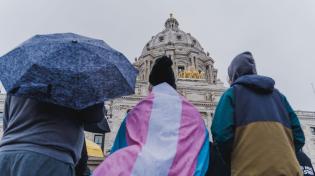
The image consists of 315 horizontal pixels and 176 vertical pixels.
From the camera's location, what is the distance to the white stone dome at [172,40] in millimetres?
67812

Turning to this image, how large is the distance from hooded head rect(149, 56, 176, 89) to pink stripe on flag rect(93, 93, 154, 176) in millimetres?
315

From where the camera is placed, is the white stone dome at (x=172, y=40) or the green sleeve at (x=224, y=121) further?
the white stone dome at (x=172, y=40)

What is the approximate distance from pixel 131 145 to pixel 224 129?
4.06 feet

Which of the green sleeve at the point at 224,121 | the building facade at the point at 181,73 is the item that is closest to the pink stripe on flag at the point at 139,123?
the green sleeve at the point at 224,121

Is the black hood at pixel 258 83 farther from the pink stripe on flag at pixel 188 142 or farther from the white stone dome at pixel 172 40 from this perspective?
the white stone dome at pixel 172 40

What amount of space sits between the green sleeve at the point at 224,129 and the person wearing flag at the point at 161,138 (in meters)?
0.19

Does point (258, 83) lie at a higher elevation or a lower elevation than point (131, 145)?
higher

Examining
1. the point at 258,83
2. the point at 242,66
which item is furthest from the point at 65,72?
the point at 242,66

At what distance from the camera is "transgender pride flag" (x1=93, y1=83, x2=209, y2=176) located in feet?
14.6

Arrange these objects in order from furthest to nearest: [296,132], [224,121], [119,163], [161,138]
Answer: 1. [296,132]
2. [224,121]
3. [161,138]
4. [119,163]

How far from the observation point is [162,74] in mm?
5707

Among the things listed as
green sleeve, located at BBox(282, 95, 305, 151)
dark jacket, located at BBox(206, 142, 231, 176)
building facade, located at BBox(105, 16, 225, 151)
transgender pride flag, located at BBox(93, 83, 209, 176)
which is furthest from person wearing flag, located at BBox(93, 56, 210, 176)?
building facade, located at BBox(105, 16, 225, 151)

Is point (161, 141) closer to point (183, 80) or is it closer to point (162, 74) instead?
point (162, 74)

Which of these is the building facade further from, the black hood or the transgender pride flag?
the black hood
